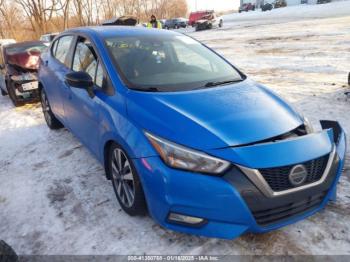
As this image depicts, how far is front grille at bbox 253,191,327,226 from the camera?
2.40 meters

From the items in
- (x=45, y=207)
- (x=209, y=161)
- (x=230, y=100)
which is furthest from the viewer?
(x=45, y=207)

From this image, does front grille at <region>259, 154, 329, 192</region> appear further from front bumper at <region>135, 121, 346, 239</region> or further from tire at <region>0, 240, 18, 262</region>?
tire at <region>0, 240, 18, 262</region>

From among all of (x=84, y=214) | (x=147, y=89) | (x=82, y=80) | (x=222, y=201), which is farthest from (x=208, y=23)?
(x=222, y=201)

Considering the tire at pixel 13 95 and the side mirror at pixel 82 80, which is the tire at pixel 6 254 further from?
the tire at pixel 13 95

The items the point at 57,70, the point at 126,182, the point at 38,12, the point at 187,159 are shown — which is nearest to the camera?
the point at 187,159

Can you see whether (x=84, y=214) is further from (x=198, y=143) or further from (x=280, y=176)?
(x=280, y=176)

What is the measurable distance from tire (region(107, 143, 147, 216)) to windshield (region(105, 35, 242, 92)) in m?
0.67

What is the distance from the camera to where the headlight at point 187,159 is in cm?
237

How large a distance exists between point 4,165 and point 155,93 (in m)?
2.76

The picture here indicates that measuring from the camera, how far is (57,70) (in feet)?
15.6

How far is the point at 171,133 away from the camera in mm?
2566

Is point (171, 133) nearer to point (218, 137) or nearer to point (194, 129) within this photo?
point (194, 129)

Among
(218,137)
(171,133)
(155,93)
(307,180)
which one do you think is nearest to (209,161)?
(218,137)

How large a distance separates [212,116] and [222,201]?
2.41ft
